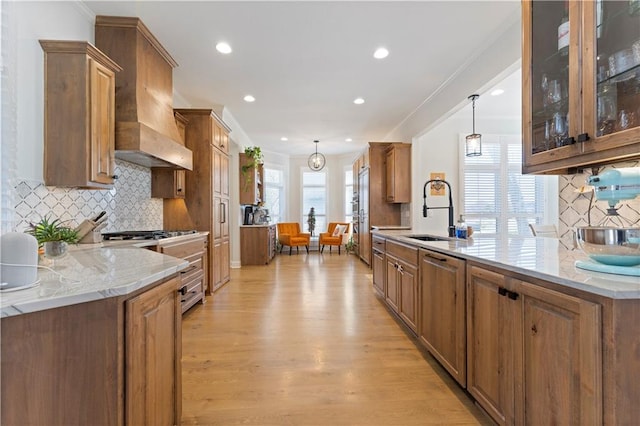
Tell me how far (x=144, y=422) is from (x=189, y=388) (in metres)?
0.83

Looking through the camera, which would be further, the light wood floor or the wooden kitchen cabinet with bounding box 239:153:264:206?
the wooden kitchen cabinet with bounding box 239:153:264:206

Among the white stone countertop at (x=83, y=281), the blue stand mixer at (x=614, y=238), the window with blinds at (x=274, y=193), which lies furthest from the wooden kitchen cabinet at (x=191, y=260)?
the window with blinds at (x=274, y=193)

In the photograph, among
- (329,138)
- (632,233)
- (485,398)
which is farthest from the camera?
(329,138)

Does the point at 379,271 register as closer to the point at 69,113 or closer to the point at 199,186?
the point at 199,186

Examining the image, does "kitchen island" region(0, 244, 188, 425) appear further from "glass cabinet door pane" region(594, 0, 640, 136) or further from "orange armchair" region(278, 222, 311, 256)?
"orange armchair" region(278, 222, 311, 256)

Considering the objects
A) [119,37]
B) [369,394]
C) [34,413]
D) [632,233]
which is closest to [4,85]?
[119,37]

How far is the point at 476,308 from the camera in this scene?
5.28ft

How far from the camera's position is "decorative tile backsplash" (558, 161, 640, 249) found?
1.68 metres

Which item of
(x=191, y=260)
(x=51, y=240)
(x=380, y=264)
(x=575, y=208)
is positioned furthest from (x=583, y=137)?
(x=191, y=260)

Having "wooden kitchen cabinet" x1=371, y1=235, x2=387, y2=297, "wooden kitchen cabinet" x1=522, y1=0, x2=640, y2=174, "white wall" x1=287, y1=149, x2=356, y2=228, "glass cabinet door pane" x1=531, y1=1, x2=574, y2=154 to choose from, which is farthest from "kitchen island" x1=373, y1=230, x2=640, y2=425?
"white wall" x1=287, y1=149, x2=356, y2=228

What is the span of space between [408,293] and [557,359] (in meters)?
Result: 1.54

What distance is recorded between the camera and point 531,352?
1212 mm

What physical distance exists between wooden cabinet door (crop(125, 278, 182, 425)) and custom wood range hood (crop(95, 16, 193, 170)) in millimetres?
1761

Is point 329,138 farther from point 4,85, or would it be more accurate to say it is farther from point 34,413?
point 34,413
